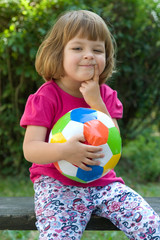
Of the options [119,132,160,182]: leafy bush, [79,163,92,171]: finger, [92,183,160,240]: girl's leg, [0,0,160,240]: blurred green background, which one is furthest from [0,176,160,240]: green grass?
[79,163,92,171]: finger

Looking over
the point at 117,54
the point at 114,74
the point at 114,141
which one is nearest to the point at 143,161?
the point at 114,74

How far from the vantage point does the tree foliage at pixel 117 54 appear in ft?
13.8

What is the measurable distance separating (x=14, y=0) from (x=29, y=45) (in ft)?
1.70

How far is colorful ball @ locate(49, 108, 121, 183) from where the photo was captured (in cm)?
200

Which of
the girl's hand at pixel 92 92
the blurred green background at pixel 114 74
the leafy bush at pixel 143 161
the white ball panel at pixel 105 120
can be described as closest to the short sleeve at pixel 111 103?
the girl's hand at pixel 92 92

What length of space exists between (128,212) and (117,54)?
2.96m

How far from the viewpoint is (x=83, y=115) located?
2.06m

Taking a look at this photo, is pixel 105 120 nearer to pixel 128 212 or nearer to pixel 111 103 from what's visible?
pixel 111 103

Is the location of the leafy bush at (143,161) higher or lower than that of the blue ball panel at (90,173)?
lower

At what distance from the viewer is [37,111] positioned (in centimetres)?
222

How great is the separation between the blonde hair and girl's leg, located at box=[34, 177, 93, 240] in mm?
701

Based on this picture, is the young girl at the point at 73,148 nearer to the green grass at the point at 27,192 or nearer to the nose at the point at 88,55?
the nose at the point at 88,55

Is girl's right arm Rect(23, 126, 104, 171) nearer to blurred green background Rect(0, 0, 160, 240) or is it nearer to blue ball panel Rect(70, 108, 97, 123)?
blue ball panel Rect(70, 108, 97, 123)

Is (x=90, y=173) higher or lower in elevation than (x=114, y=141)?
lower
